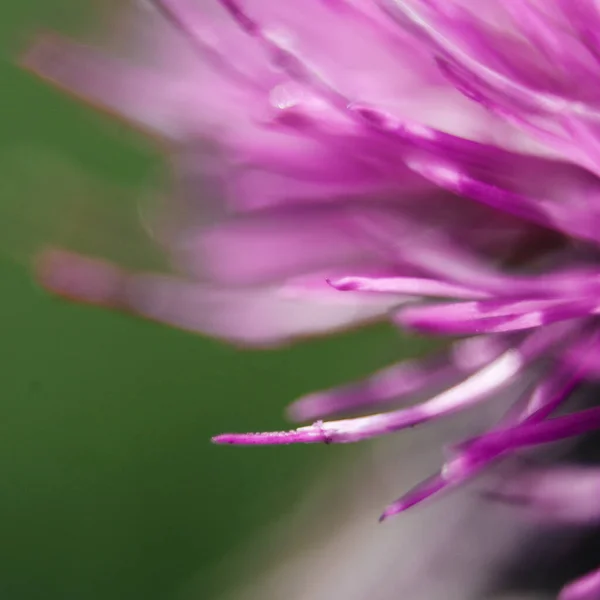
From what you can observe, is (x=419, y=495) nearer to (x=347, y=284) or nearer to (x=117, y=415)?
(x=347, y=284)

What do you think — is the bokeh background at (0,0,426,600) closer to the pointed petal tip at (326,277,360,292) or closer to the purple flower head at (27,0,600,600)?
the purple flower head at (27,0,600,600)

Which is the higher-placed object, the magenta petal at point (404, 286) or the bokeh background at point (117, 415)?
the magenta petal at point (404, 286)

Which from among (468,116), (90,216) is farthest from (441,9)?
(90,216)

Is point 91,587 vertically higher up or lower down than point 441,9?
lower down

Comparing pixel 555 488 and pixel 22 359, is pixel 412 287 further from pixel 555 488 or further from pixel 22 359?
pixel 22 359

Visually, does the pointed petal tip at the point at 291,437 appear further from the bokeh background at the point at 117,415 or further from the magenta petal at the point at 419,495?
the bokeh background at the point at 117,415

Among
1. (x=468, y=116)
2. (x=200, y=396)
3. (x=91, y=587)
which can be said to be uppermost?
(x=468, y=116)

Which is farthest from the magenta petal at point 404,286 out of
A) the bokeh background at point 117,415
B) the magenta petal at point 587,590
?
the bokeh background at point 117,415
